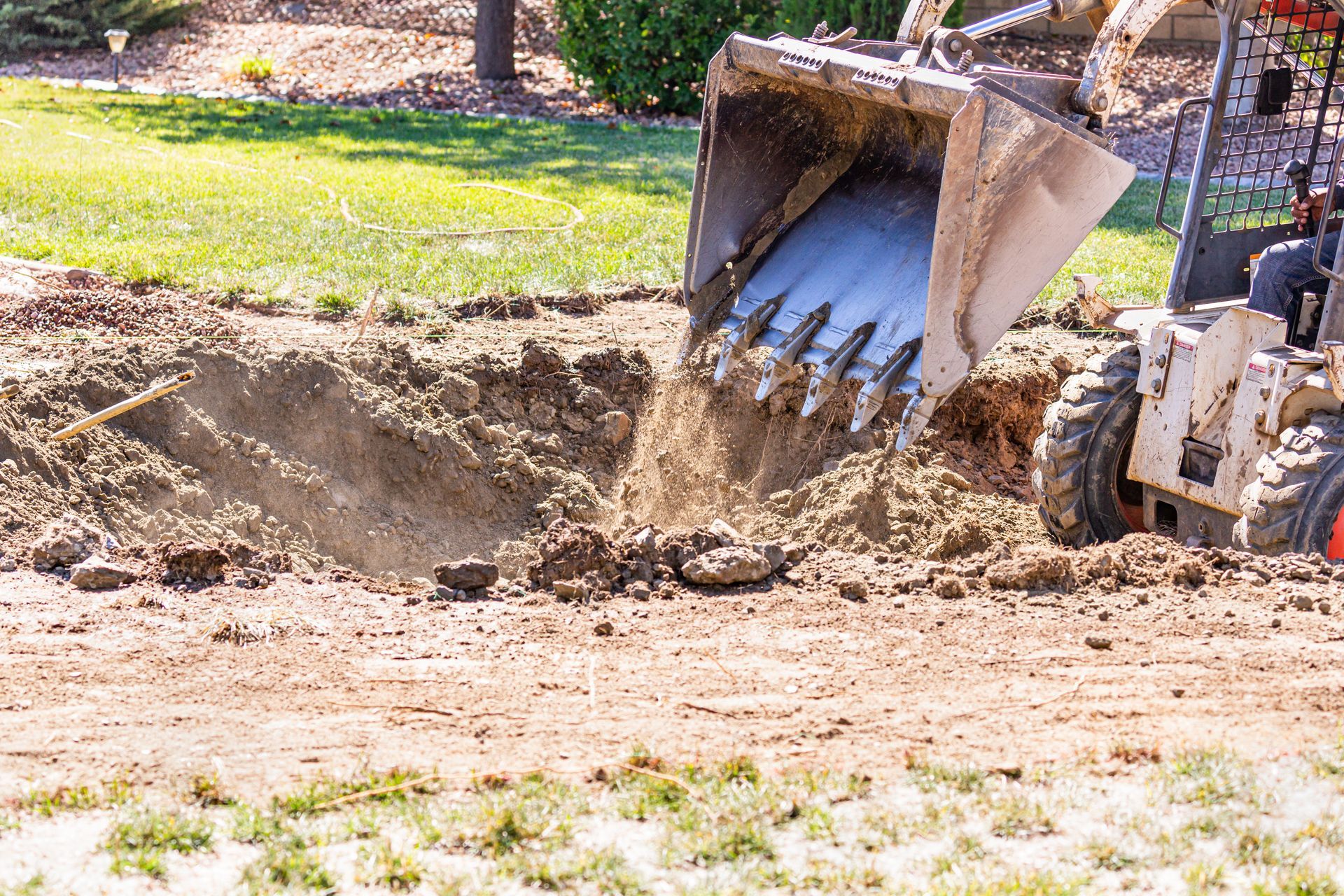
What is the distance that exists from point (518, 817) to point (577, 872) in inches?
11.1

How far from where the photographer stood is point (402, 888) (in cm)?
317

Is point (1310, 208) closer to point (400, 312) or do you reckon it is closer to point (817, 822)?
point (817, 822)

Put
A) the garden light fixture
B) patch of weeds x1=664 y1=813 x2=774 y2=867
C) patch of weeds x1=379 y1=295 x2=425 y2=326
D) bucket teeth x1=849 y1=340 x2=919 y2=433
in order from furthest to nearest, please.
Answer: the garden light fixture < patch of weeds x1=379 y1=295 x2=425 y2=326 < bucket teeth x1=849 y1=340 x2=919 y2=433 < patch of weeds x1=664 y1=813 x2=774 y2=867

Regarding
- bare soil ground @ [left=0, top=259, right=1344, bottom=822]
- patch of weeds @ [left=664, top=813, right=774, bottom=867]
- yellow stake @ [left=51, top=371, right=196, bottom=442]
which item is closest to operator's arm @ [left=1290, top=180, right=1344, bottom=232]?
bare soil ground @ [left=0, top=259, right=1344, bottom=822]

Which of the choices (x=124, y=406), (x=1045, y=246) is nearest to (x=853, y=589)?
(x=1045, y=246)

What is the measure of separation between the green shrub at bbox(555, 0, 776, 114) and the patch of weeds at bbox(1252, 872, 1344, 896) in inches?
631

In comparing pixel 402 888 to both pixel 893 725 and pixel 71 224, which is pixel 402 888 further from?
pixel 71 224

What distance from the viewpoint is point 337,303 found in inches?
339

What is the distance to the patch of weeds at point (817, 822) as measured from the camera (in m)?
3.37

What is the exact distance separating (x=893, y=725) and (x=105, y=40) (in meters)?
24.0

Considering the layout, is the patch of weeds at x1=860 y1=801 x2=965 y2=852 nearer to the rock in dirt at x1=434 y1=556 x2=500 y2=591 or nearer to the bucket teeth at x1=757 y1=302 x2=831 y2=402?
the rock in dirt at x1=434 y1=556 x2=500 y2=591

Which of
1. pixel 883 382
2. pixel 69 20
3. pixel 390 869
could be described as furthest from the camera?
pixel 69 20

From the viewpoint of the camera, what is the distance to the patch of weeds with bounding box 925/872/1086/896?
10.1 feet

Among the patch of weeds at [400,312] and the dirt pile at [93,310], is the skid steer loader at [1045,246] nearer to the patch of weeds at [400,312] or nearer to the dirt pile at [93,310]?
the patch of weeds at [400,312]
